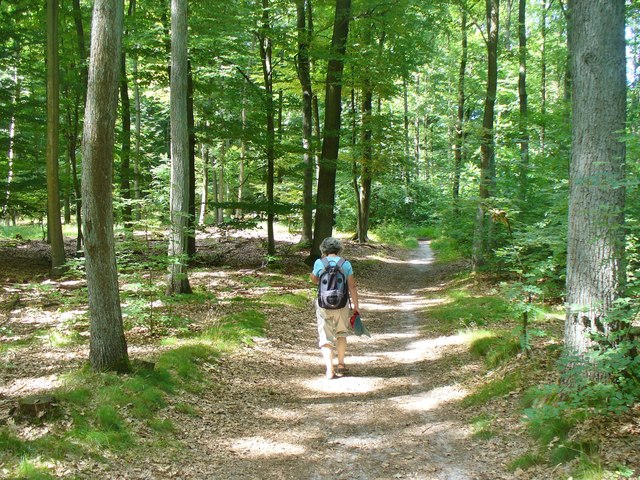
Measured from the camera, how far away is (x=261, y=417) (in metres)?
5.82

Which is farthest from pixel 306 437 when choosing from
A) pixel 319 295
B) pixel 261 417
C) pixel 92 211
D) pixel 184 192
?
pixel 184 192

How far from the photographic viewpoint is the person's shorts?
6.88 meters

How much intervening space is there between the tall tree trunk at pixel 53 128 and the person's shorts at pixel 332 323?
7572 mm

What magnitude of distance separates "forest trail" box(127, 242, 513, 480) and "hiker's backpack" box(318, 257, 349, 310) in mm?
1144

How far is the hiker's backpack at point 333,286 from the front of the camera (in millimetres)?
6688

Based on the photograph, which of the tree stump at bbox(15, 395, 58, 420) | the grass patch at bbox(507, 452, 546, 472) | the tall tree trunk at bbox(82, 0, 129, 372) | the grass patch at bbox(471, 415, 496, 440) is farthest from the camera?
the tall tree trunk at bbox(82, 0, 129, 372)

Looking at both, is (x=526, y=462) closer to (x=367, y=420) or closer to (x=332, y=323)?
(x=367, y=420)

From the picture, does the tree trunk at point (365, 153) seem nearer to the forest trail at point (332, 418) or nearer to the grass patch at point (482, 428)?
the forest trail at point (332, 418)

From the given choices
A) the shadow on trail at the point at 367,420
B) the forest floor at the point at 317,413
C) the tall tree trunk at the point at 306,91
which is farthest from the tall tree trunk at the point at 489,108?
the shadow on trail at the point at 367,420

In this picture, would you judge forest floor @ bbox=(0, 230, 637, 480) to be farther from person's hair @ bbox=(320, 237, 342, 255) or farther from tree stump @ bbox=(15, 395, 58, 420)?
person's hair @ bbox=(320, 237, 342, 255)

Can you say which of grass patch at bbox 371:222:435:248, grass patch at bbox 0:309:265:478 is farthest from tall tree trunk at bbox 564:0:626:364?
grass patch at bbox 371:222:435:248

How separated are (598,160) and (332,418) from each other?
12.6ft

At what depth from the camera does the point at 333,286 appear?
6711 millimetres

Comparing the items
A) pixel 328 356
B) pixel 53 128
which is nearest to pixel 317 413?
pixel 328 356
